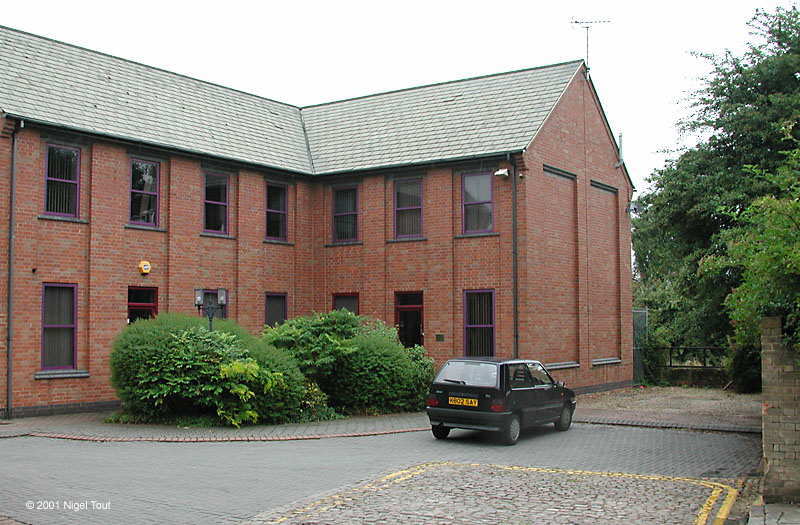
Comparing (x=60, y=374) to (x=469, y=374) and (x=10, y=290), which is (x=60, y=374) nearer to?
(x=10, y=290)

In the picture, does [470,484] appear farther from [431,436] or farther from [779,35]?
[779,35]

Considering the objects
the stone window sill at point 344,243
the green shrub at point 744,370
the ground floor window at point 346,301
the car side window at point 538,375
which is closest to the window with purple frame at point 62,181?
the stone window sill at point 344,243

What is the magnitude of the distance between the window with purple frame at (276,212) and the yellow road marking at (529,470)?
1366cm

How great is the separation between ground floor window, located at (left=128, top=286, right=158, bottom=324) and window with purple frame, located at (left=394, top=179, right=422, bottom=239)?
23.3 ft

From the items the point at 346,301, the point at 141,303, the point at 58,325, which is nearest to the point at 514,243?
the point at 346,301

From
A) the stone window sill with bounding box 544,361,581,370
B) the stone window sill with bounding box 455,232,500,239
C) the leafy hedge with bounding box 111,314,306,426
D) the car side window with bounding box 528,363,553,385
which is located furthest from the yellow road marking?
the stone window sill with bounding box 455,232,500,239

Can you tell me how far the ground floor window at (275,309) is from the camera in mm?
24312

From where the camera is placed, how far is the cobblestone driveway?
30.2 feet

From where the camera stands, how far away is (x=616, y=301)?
27.2m

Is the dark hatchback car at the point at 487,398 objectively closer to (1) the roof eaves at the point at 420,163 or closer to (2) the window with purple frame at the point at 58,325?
(1) the roof eaves at the point at 420,163

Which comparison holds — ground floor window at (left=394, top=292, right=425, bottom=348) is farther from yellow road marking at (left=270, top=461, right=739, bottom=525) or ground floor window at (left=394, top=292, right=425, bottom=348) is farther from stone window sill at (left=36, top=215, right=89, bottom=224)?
yellow road marking at (left=270, top=461, right=739, bottom=525)

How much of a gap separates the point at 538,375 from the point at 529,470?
15.1ft

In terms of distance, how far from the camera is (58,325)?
19.1m

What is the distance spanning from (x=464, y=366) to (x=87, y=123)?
1095 centimetres
